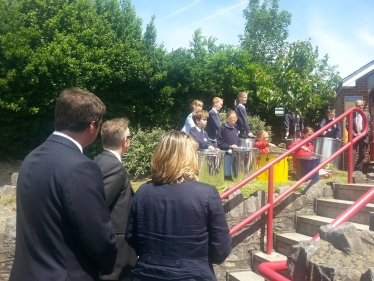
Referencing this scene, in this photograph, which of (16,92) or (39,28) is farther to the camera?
(39,28)

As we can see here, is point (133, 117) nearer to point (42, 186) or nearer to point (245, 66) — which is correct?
point (245, 66)

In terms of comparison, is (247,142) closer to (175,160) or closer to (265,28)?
(175,160)

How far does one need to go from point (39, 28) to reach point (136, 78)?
4265mm

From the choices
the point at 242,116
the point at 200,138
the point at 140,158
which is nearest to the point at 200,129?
the point at 200,138

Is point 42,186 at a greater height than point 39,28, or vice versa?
point 39,28

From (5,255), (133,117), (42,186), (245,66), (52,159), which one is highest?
(245,66)

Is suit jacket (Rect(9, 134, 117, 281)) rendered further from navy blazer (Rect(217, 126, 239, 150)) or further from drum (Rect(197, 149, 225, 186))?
navy blazer (Rect(217, 126, 239, 150))

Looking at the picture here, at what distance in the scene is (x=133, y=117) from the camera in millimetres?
18344

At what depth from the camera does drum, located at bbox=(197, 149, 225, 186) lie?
657 cm

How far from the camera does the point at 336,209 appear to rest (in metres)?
5.32

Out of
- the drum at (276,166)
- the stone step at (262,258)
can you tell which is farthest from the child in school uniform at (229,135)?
the stone step at (262,258)

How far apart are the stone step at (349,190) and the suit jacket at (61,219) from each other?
161 inches

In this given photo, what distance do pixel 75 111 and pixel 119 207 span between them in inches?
34.1

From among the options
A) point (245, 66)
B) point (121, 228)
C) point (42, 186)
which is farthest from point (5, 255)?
point (245, 66)
